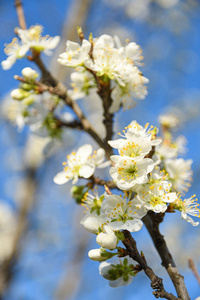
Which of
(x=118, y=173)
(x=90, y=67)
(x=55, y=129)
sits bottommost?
(x=118, y=173)

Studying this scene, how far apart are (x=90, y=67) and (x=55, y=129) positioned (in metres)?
0.67

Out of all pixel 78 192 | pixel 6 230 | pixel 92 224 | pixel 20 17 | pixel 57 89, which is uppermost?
pixel 6 230

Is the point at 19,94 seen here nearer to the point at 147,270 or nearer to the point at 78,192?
the point at 78,192

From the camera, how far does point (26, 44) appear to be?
5.94ft

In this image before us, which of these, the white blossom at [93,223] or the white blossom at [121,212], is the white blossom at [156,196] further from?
the white blossom at [93,223]

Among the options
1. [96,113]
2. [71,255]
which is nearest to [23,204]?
[71,255]

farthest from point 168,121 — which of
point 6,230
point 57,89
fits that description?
point 6,230

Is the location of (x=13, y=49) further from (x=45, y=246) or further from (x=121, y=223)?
(x=45, y=246)

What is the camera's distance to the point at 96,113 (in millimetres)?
7738

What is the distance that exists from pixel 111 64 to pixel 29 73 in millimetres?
490

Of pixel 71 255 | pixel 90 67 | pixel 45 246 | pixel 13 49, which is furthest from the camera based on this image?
pixel 45 246

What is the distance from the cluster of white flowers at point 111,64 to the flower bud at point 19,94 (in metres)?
0.39

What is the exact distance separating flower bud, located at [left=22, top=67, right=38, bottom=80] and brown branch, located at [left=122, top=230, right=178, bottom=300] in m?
1.01

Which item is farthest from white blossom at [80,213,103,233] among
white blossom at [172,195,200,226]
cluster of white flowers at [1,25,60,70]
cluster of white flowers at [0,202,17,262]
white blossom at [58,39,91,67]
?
cluster of white flowers at [0,202,17,262]
